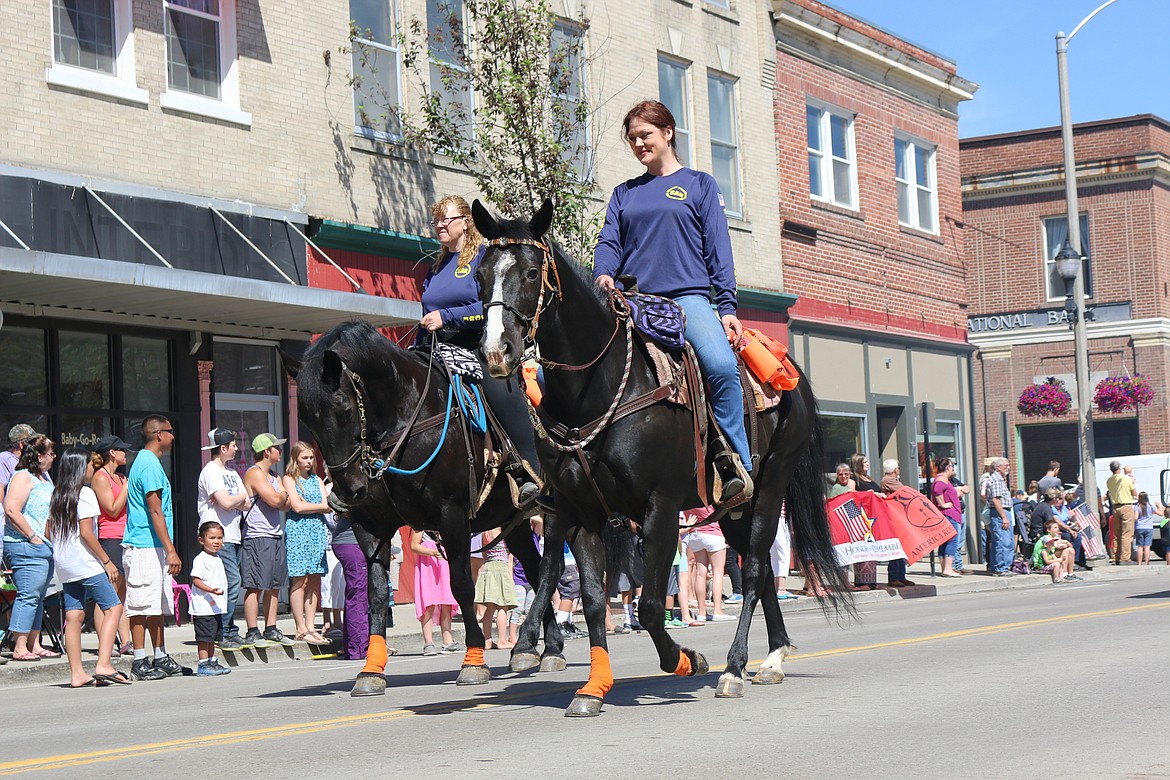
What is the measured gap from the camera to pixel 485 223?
777cm

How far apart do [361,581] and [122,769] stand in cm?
749

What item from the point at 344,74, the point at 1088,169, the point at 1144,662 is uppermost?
the point at 1088,169

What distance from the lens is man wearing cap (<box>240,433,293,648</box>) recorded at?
49.2 feet

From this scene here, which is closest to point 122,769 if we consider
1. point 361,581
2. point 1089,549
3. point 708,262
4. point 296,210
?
point 708,262

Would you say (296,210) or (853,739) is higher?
(296,210)

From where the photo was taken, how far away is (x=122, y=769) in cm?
676

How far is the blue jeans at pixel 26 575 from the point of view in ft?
43.5

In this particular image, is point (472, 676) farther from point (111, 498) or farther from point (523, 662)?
point (111, 498)

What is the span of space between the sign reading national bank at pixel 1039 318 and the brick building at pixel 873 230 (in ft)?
40.8

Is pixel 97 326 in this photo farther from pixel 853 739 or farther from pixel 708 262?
pixel 853 739

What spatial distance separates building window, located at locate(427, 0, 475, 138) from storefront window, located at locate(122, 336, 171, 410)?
223 inches

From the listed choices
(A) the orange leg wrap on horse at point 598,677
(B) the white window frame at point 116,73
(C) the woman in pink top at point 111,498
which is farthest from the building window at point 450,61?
(A) the orange leg wrap on horse at point 598,677

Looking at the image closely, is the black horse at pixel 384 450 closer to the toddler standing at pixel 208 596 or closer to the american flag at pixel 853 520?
the toddler standing at pixel 208 596

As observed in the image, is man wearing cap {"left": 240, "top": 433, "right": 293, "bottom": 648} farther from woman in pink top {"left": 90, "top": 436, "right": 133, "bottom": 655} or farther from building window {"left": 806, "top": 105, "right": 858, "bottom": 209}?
building window {"left": 806, "top": 105, "right": 858, "bottom": 209}
